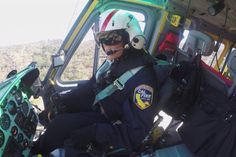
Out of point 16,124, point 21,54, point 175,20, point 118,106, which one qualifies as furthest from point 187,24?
point 21,54

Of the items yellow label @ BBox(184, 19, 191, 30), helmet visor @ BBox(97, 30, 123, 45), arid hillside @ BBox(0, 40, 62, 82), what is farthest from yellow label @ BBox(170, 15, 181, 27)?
arid hillside @ BBox(0, 40, 62, 82)

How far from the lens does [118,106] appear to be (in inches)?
126

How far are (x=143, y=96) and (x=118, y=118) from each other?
36 cm

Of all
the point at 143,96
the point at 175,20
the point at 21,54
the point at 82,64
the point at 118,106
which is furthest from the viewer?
the point at 21,54

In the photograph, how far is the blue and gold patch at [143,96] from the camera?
2.97 meters

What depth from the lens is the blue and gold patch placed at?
2.97m

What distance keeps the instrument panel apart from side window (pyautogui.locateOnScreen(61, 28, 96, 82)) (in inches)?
51.3

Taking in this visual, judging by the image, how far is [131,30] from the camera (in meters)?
3.26

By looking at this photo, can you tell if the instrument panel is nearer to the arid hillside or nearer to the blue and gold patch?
the blue and gold patch

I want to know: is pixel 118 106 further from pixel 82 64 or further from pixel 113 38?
pixel 82 64

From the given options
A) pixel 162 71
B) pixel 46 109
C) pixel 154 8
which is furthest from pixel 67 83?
pixel 162 71

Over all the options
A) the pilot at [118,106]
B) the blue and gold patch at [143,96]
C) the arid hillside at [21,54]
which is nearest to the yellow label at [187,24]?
the pilot at [118,106]

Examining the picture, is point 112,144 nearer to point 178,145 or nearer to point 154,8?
point 178,145

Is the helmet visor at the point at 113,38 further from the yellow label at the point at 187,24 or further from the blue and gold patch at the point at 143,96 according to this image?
the yellow label at the point at 187,24
